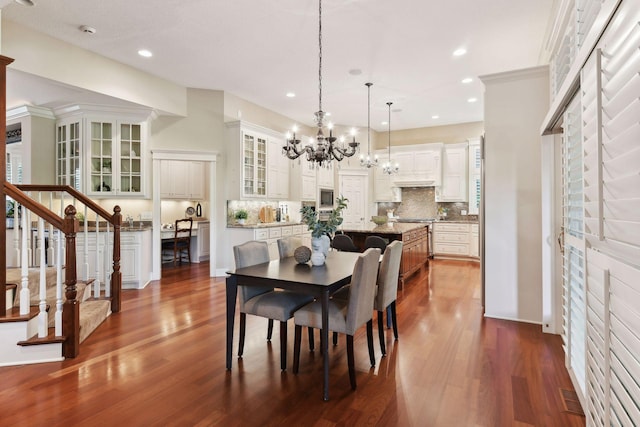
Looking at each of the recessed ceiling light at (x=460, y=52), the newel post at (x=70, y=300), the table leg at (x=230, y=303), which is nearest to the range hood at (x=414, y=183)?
the recessed ceiling light at (x=460, y=52)

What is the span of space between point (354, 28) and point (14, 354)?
4.48 metres

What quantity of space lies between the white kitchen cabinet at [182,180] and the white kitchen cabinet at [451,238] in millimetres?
5710

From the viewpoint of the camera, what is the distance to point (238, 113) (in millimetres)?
6316

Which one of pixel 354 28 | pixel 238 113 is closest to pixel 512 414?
pixel 354 28

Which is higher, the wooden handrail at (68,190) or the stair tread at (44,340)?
the wooden handrail at (68,190)

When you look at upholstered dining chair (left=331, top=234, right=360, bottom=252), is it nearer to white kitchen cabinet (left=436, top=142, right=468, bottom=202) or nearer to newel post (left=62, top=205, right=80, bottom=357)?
newel post (left=62, top=205, right=80, bottom=357)

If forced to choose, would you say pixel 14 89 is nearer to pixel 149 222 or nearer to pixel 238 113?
pixel 149 222

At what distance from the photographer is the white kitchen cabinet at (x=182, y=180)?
7676 millimetres

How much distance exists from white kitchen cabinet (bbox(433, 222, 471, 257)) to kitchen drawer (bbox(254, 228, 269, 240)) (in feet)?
13.5

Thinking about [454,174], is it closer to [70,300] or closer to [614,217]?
[614,217]

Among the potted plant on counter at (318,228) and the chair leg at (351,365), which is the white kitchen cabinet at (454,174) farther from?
the chair leg at (351,365)

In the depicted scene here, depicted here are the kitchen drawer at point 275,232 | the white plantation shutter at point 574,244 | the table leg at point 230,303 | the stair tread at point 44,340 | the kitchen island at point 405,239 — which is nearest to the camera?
the white plantation shutter at point 574,244

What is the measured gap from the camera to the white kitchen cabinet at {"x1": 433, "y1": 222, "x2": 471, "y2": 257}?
7.68 metres

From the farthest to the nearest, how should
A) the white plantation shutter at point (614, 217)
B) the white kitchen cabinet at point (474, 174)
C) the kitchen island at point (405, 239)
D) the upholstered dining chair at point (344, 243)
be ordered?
the white kitchen cabinet at point (474, 174), the kitchen island at point (405, 239), the upholstered dining chair at point (344, 243), the white plantation shutter at point (614, 217)
